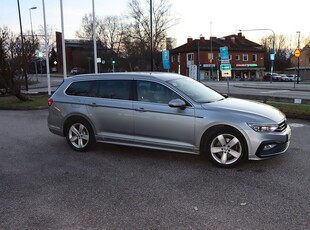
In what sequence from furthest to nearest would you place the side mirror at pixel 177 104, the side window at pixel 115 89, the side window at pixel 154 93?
the side window at pixel 115 89
the side window at pixel 154 93
the side mirror at pixel 177 104

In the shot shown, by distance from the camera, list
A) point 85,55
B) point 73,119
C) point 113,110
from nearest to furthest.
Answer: point 113,110, point 73,119, point 85,55

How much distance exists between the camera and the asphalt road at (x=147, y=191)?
3510 millimetres

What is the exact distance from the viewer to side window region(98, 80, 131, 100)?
6031mm

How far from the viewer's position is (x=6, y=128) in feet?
31.4

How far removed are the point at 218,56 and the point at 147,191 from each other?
201ft

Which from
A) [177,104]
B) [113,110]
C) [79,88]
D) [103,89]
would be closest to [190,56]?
[79,88]

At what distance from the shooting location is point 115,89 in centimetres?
617

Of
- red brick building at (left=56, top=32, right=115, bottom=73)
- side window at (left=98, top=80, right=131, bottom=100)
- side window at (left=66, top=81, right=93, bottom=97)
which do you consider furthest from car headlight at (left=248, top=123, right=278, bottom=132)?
red brick building at (left=56, top=32, right=115, bottom=73)

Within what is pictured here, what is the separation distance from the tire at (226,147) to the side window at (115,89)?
70.2 inches

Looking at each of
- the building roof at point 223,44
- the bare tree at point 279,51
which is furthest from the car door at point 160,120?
the bare tree at point 279,51

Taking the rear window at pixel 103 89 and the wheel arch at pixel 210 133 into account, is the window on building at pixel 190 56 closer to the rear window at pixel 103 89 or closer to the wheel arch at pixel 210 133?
the rear window at pixel 103 89

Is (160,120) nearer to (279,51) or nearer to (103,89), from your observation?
(103,89)

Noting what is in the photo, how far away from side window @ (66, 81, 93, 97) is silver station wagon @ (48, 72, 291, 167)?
0.02 metres

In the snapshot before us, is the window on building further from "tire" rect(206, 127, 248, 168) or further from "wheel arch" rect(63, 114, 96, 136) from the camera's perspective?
"tire" rect(206, 127, 248, 168)
